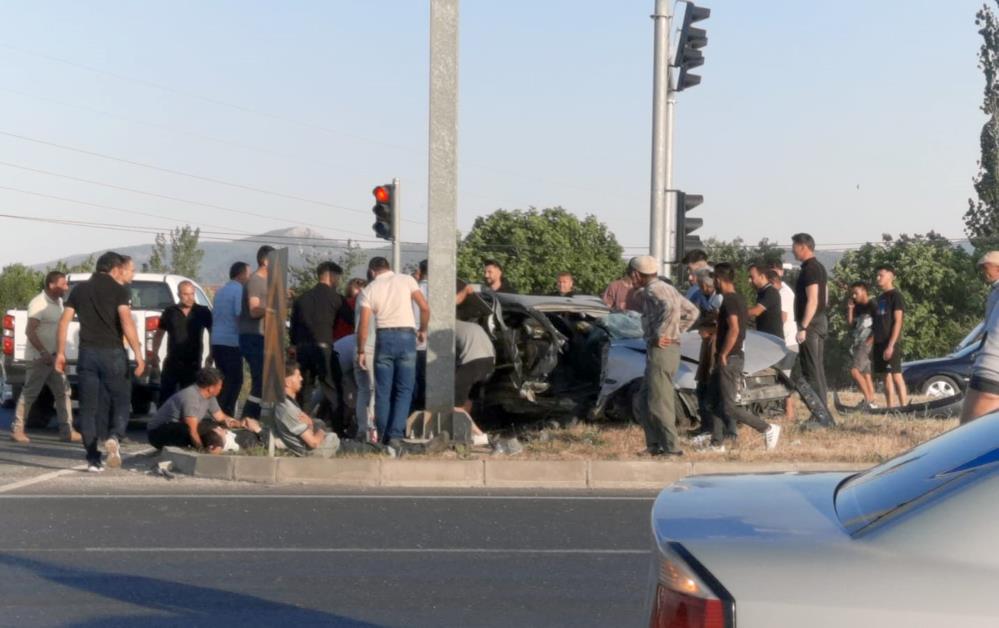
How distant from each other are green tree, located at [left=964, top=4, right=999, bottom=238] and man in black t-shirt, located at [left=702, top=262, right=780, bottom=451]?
46.3 meters

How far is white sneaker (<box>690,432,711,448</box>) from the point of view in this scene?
12.4 metres

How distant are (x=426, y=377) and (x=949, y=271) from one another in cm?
3336

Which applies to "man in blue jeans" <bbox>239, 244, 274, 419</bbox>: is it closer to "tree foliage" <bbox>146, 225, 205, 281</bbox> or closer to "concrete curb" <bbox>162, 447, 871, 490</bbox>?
"concrete curb" <bbox>162, 447, 871, 490</bbox>

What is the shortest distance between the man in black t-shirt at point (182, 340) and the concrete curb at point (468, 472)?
108 inches

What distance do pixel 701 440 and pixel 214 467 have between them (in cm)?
426

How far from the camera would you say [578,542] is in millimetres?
8719

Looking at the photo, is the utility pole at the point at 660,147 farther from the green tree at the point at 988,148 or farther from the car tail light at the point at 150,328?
the green tree at the point at 988,148

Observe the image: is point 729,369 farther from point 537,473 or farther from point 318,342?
point 318,342

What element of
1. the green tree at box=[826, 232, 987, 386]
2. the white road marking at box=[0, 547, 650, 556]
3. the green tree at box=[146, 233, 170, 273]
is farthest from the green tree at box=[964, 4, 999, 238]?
the white road marking at box=[0, 547, 650, 556]

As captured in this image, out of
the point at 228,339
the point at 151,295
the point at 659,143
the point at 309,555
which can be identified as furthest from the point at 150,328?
the point at 309,555

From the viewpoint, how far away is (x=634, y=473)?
1158 cm

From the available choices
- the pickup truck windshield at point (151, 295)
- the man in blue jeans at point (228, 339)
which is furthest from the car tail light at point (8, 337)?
the man in blue jeans at point (228, 339)

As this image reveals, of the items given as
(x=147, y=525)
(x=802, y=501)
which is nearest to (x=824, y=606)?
(x=802, y=501)

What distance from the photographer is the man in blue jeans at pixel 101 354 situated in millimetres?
11906
